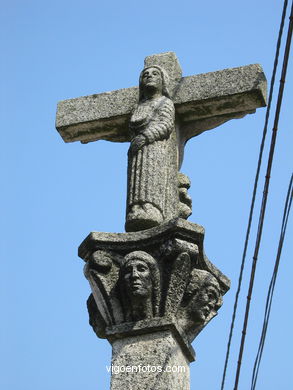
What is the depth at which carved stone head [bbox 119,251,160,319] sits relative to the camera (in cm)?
882

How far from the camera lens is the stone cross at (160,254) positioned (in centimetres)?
875

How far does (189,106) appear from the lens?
1020cm

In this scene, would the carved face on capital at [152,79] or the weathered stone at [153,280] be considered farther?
the carved face on capital at [152,79]

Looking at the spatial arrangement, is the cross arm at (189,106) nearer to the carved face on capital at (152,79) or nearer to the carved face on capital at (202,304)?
the carved face on capital at (152,79)

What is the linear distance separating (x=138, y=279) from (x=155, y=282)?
0.14 meters

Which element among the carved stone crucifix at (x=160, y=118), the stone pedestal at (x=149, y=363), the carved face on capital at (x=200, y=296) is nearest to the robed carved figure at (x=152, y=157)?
the carved stone crucifix at (x=160, y=118)

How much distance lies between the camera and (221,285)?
30.2ft

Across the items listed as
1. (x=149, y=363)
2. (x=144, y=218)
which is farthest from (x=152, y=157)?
(x=149, y=363)

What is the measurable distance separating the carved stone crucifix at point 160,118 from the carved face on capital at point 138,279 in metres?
0.45

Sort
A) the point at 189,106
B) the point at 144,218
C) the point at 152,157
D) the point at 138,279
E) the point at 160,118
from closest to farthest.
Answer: the point at 138,279 → the point at 144,218 → the point at 152,157 → the point at 160,118 → the point at 189,106

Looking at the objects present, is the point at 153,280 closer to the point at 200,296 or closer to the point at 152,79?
the point at 200,296

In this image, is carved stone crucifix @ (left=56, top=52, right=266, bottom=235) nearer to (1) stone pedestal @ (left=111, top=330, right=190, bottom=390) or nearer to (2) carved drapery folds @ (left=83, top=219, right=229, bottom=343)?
(2) carved drapery folds @ (left=83, top=219, right=229, bottom=343)

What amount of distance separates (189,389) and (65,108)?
3120mm

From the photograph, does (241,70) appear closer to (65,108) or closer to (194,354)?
(65,108)
